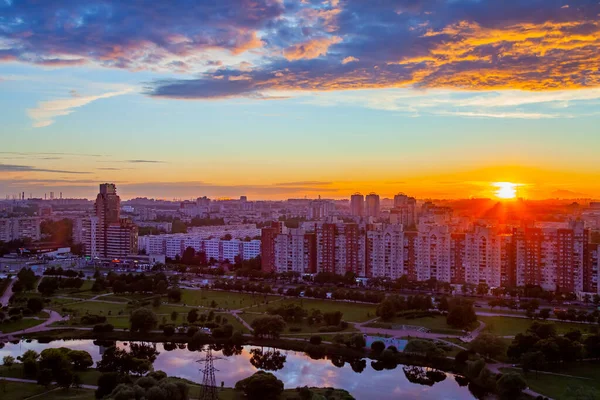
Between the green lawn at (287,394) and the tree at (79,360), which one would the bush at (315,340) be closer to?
the green lawn at (287,394)

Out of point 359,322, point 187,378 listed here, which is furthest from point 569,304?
point 187,378

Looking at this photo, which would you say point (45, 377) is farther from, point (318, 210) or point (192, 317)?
point (318, 210)

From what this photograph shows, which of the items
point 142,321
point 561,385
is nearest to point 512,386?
point 561,385

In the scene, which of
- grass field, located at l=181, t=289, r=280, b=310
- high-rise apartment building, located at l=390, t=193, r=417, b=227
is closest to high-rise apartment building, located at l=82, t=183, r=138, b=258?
grass field, located at l=181, t=289, r=280, b=310

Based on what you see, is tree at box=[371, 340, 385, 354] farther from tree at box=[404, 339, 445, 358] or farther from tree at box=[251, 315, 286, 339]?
tree at box=[251, 315, 286, 339]

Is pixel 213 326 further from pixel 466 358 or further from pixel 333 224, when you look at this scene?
pixel 333 224

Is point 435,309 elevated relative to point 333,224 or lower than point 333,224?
lower
